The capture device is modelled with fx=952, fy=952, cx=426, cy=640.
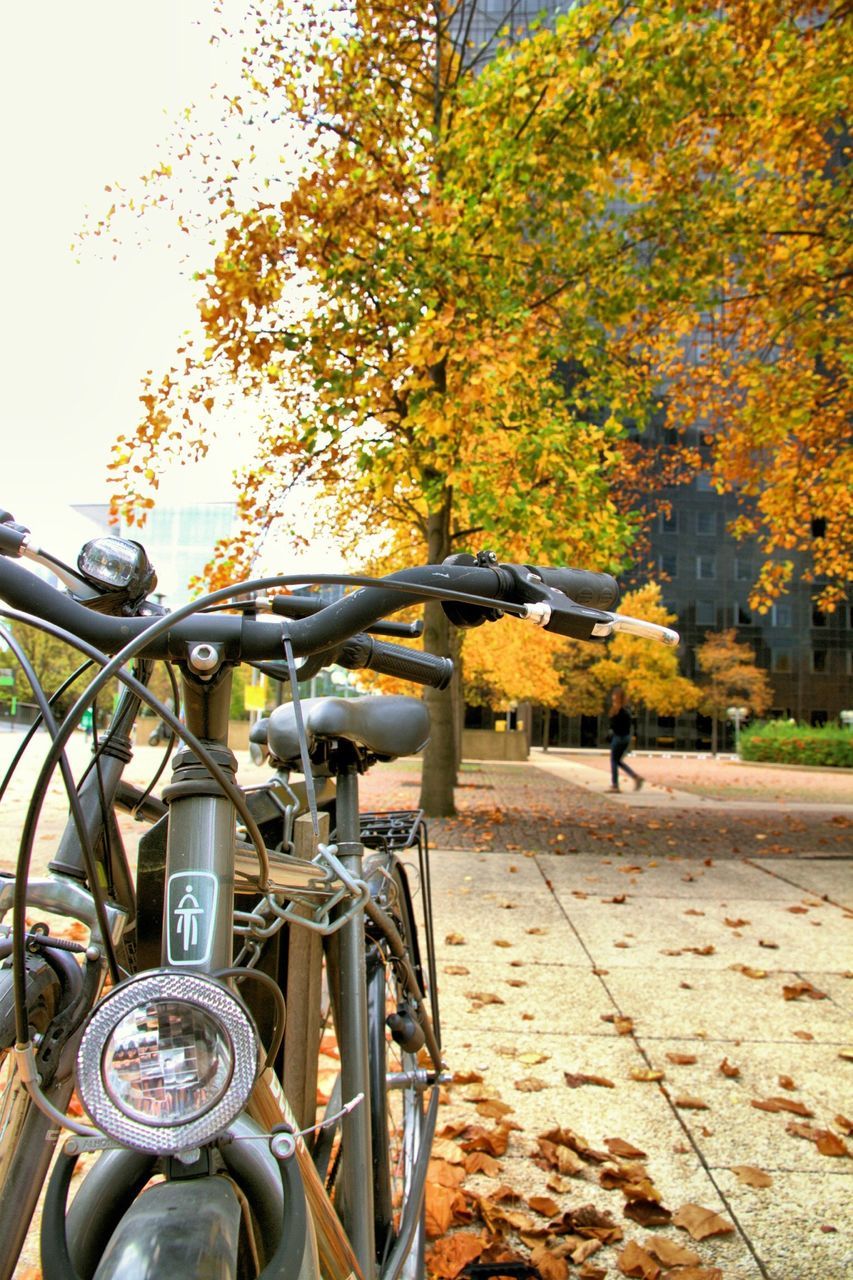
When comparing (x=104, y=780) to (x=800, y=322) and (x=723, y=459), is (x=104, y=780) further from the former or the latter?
(x=723, y=459)

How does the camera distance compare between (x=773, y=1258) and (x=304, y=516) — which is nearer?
(x=773, y=1258)

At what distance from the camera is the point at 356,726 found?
194 cm

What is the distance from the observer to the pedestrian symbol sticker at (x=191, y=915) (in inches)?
42.1

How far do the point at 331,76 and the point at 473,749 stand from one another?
30256 mm

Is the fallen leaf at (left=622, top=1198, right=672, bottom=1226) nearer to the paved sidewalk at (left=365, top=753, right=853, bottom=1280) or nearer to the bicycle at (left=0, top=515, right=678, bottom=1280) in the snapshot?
the paved sidewalk at (left=365, top=753, right=853, bottom=1280)

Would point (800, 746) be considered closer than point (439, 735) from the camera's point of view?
No

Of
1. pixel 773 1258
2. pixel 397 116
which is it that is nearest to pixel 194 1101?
pixel 773 1258

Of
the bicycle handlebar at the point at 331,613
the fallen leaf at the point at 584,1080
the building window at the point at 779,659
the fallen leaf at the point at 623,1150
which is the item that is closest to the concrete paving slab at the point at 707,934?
the fallen leaf at the point at 584,1080

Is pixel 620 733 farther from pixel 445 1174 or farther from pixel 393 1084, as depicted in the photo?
pixel 393 1084

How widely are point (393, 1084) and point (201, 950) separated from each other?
1533 mm

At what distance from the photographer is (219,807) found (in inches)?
45.6

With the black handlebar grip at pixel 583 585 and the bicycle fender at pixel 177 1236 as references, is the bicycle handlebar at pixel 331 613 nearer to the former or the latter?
the black handlebar grip at pixel 583 585

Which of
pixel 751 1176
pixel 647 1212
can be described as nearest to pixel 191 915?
pixel 647 1212

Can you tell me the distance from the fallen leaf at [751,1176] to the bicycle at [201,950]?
1339 millimetres
